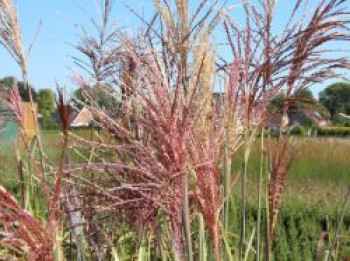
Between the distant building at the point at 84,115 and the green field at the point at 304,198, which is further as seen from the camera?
the green field at the point at 304,198

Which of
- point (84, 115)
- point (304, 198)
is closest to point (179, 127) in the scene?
point (84, 115)

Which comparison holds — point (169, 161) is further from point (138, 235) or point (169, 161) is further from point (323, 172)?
point (323, 172)

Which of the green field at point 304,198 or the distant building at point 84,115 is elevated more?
the distant building at point 84,115

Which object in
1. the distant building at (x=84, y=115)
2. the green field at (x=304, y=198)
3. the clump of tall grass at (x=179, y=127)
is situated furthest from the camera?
the green field at (x=304, y=198)

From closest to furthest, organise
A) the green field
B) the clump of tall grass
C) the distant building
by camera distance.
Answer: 1. the clump of tall grass
2. the distant building
3. the green field

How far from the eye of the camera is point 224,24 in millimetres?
1976

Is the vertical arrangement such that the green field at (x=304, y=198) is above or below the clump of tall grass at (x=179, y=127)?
below

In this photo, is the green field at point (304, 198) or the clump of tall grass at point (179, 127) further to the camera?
the green field at point (304, 198)

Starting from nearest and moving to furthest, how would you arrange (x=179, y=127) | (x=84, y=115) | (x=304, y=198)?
(x=179, y=127) → (x=84, y=115) → (x=304, y=198)

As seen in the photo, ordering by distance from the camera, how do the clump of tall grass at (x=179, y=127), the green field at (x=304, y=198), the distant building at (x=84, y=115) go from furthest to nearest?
the green field at (x=304, y=198)
the distant building at (x=84, y=115)
the clump of tall grass at (x=179, y=127)

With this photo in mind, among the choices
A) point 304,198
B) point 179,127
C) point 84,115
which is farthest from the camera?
point 304,198

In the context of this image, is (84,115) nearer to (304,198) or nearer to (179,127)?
(179,127)

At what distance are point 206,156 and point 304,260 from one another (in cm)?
381

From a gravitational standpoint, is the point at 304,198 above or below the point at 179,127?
below
